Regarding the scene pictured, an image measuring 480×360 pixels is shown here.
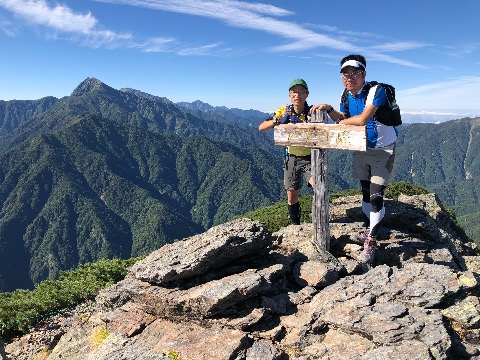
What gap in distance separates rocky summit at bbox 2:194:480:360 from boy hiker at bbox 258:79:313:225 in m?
1.58

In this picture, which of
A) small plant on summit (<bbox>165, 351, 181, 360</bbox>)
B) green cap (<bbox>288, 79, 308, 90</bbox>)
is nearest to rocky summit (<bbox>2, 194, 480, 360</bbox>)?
small plant on summit (<bbox>165, 351, 181, 360</bbox>)

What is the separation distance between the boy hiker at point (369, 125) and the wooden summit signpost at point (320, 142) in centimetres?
28

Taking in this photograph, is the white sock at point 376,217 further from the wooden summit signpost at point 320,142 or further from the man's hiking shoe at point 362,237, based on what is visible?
the wooden summit signpost at point 320,142

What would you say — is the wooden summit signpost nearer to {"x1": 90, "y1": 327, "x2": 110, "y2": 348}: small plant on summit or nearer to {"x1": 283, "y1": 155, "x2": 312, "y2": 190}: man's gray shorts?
{"x1": 283, "y1": 155, "x2": 312, "y2": 190}: man's gray shorts

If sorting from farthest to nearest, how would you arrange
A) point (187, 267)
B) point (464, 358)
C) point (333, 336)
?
point (187, 267) < point (333, 336) < point (464, 358)

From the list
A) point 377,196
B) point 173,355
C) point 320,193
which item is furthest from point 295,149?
point 173,355

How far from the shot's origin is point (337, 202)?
49.9ft

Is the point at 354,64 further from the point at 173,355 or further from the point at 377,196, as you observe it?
the point at 173,355

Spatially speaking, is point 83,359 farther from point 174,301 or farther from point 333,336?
point 333,336

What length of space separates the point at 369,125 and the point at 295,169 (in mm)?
Answer: 3043

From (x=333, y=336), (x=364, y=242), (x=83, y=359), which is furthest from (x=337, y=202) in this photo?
(x=83, y=359)

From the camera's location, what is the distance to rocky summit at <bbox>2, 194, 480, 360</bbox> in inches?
278

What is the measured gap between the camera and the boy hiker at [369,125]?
8.25m

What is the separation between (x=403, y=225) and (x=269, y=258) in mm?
5610
